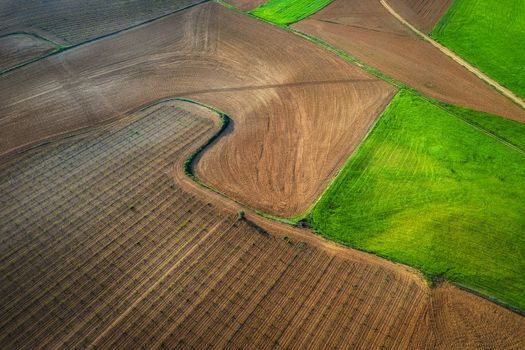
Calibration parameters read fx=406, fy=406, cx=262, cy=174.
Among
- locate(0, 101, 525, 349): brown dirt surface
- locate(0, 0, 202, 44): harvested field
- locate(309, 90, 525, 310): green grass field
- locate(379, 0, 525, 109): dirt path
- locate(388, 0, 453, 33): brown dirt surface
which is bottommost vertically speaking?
locate(0, 101, 525, 349): brown dirt surface

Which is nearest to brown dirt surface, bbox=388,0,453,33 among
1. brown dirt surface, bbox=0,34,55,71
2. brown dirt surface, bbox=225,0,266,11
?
brown dirt surface, bbox=225,0,266,11

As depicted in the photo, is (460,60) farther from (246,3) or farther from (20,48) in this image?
(20,48)

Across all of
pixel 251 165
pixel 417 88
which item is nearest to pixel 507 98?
pixel 417 88

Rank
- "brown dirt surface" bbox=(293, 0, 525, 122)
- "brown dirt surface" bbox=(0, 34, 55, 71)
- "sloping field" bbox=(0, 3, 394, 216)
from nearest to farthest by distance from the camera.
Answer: "sloping field" bbox=(0, 3, 394, 216), "brown dirt surface" bbox=(293, 0, 525, 122), "brown dirt surface" bbox=(0, 34, 55, 71)

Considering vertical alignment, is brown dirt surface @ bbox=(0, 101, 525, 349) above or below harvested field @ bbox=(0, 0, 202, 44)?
below

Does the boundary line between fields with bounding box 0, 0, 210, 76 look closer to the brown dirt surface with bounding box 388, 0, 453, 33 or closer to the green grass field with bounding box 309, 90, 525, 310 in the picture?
the brown dirt surface with bounding box 388, 0, 453, 33

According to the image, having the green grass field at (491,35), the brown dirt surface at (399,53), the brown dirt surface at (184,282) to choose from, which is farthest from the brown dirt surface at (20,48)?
the green grass field at (491,35)

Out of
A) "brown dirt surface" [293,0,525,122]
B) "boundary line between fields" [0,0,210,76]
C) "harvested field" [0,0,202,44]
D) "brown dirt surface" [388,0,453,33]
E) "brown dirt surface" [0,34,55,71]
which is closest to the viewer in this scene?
"brown dirt surface" [293,0,525,122]

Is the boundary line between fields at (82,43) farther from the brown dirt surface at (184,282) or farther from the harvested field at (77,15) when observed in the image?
the brown dirt surface at (184,282)
